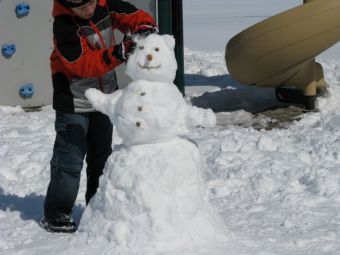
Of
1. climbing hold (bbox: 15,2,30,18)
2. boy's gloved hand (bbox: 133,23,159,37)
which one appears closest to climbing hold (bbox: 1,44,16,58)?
climbing hold (bbox: 15,2,30,18)

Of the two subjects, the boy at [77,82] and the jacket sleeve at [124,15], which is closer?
the boy at [77,82]

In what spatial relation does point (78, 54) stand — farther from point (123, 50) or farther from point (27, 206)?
point (27, 206)

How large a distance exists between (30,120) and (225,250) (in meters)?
3.77

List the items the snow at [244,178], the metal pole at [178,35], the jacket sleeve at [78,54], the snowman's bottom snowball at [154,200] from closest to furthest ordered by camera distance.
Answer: the snowman's bottom snowball at [154,200] → the jacket sleeve at [78,54] → the snow at [244,178] → the metal pole at [178,35]

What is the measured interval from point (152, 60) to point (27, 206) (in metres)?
1.48

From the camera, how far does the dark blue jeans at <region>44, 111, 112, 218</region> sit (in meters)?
3.33

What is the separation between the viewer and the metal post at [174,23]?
6.75m

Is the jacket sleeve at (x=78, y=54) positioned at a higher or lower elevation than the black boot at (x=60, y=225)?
higher

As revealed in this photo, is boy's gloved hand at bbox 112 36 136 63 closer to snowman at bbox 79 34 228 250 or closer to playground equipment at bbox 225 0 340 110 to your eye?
snowman at bbox 79 34 228 250

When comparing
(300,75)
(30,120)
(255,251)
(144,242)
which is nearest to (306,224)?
(255,251)

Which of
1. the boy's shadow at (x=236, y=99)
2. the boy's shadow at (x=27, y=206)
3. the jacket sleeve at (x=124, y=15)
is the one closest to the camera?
the jacket sleeve at (x=124, y=15)

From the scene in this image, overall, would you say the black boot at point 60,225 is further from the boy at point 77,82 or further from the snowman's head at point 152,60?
the snowman's head at point 152,60

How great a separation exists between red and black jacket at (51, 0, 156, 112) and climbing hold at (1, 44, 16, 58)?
3.67 metres

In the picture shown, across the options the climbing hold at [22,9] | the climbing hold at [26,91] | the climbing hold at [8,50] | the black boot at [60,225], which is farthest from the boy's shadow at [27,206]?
the climbing hold at [22,9]
